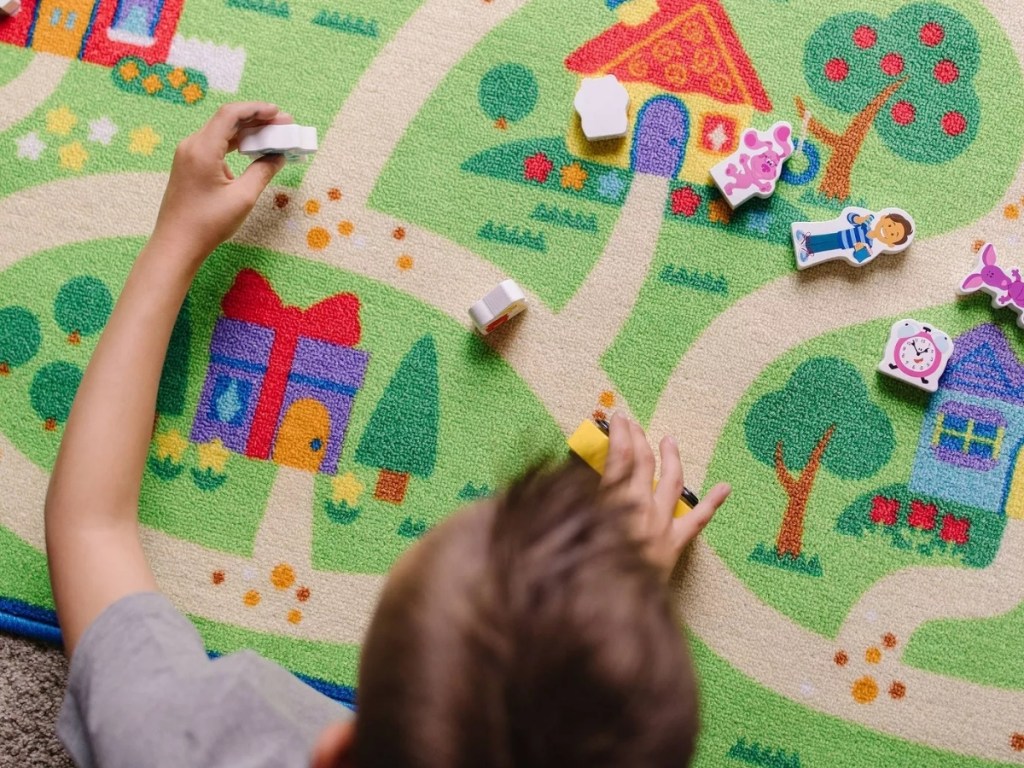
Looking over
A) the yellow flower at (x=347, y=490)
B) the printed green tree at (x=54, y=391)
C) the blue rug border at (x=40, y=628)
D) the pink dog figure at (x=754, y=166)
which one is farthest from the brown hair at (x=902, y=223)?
the printed green tree at (x=54, y=391)

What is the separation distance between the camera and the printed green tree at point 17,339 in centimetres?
87

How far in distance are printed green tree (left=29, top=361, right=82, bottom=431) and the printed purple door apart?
570mm

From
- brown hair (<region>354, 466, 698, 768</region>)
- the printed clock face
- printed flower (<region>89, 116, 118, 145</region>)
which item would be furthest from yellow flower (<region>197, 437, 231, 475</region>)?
the printed clock face

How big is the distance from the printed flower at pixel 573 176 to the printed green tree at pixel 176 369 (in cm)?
38

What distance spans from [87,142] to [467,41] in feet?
1.25

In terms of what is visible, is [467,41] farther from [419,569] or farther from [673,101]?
[419,569]

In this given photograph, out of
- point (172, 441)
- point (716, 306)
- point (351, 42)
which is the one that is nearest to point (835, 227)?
point (716, 306)

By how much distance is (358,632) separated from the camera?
33.4 inches

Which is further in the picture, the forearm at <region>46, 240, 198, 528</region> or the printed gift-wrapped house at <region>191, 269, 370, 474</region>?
the printed gift-wrapped house at <region>191, 269, 370, 474</region>

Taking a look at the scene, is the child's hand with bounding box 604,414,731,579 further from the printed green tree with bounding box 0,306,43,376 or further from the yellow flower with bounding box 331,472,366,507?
the printed green tree with bounding box 0,306,43,376

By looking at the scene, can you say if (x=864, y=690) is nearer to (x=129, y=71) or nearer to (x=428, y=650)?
(x=428, y=650)

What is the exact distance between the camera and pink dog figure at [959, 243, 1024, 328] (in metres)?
0.86

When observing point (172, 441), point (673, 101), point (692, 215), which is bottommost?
point (172, 441)

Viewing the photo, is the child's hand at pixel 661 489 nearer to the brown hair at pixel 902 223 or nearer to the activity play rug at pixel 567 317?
the activity play rug at pixel 567 317
